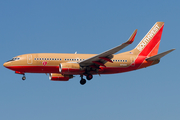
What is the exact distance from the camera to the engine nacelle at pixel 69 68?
5172 centimetres

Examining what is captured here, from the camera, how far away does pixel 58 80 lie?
59438 millimetres

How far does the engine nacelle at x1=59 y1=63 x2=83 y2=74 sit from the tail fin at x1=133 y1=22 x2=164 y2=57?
37.0 ft

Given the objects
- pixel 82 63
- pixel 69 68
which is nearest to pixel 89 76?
pixel 82 63

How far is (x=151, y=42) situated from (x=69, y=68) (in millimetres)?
16102

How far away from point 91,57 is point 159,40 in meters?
15.4

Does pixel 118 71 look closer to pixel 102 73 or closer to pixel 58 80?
pixel 102 73

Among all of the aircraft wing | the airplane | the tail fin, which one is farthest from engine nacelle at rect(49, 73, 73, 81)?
the tail fin

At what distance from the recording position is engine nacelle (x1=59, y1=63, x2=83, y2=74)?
51.7 m

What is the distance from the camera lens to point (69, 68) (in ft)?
171

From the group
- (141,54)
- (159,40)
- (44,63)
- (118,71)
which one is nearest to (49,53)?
(44,63)

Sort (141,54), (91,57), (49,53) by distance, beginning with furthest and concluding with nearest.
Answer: (141,54)
(49,53)
(91,57)

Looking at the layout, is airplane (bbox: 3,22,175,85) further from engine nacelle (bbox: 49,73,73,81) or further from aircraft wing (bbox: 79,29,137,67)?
engine nacelle (bbox: 49,73,73,81)

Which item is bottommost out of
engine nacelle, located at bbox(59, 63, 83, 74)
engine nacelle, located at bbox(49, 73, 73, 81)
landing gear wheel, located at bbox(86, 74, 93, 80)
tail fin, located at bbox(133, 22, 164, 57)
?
landing gear wheel, located at bbox(86, 74, 93, 80)

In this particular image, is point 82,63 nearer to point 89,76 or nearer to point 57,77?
point 89,76
